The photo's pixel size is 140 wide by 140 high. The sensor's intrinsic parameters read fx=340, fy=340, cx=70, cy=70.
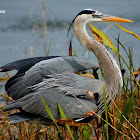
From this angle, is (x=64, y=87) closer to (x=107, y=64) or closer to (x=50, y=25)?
(x=107, y=64)

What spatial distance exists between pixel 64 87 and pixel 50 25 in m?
4.81

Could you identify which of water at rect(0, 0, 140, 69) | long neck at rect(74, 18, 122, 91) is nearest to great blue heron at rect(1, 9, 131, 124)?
long neck at rect(74, 18, 122, 91)

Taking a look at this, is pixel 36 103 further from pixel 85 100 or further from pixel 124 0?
pixel 124 0

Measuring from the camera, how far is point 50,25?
7.59 m

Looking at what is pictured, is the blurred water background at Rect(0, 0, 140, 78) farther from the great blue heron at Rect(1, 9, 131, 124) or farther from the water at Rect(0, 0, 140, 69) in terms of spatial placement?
the great blue heron at Rect(1, 9, 131, 124)

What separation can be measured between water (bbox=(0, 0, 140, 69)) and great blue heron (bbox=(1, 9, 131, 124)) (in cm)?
191

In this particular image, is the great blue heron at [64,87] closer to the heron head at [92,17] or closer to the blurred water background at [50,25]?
the heron head at [92,17]

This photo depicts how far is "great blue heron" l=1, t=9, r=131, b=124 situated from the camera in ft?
9.42

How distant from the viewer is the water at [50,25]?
18.3 ft

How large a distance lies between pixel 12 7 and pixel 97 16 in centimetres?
604

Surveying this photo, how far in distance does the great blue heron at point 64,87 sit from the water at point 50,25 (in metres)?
1.91

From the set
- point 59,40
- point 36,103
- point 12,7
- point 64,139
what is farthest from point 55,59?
point 12,7

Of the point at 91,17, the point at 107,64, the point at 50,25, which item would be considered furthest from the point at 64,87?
the point at 50,25

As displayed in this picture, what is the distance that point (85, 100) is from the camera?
9.38ft
